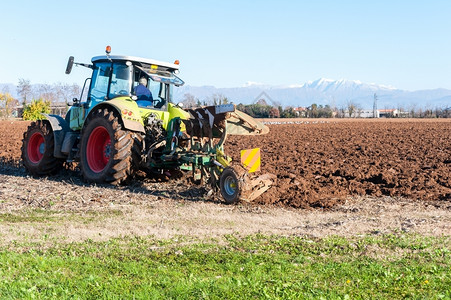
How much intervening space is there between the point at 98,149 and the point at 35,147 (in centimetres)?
275

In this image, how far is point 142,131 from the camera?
34.3 ft

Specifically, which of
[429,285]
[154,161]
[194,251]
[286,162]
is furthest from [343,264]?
[286,162]

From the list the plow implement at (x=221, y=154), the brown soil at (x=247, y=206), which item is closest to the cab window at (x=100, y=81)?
the brown soil at (x=247, y=206)

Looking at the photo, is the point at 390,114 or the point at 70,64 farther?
the point at 390,114

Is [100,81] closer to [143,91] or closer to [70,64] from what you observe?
[70,64]

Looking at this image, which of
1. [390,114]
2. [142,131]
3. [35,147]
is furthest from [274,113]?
[142,131]

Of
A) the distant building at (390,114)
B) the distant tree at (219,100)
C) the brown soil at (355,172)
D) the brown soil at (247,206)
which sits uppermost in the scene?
the distant tree at (219,100)

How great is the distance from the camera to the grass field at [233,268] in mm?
4336

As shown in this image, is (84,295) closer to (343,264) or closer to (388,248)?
(343,264)

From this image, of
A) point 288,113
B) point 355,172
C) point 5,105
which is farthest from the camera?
point 5,105

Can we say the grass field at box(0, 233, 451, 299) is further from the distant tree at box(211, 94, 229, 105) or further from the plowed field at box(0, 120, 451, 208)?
the distant tree at box(211, 94, 229, 105)

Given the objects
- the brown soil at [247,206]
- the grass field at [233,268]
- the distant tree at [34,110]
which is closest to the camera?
the grass field at [233,268]

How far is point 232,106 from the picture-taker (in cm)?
901

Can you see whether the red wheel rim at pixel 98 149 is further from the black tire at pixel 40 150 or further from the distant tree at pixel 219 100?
the distant tree at pixel 219 100
